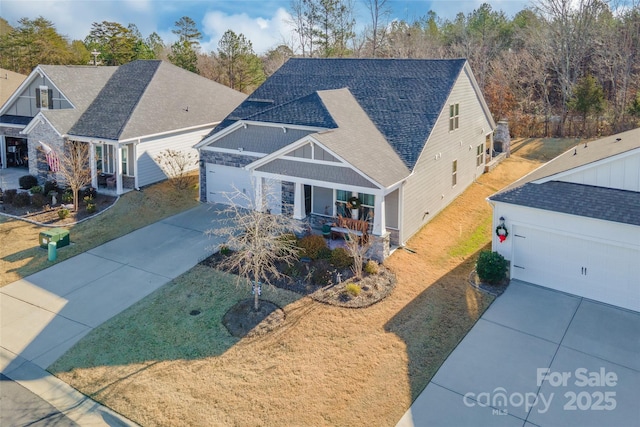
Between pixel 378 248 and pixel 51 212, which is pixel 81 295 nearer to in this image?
pixel 51 212

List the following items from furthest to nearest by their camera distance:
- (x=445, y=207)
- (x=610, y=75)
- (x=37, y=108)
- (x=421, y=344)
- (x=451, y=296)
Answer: (x=610, y=75), (x=37, y=108), (x=445, y=207), (x=451, y=296), (x=421, y=344)

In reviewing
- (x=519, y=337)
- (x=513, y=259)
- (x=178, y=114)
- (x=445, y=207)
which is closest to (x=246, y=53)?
(x=178, y=114)

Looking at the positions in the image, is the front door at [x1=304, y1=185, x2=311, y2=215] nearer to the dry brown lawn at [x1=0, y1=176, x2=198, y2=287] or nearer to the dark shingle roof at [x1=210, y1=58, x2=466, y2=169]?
the dark shingle roof at [x1=210, y1=58, x2=466, y2=169]

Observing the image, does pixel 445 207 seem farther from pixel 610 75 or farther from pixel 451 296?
pixel 610 75

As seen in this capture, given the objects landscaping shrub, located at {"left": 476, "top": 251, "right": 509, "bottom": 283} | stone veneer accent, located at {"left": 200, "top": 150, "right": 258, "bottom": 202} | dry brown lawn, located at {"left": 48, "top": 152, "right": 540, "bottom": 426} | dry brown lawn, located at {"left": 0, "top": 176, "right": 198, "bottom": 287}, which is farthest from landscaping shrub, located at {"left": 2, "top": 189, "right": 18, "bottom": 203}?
landscaping shrub, located at {"left": 476, "top": 251, "right": 509, "bottom": 283}

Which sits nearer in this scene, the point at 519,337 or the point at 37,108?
the point at 519,337

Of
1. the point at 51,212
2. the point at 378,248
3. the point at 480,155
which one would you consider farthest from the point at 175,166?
the point at 480,155

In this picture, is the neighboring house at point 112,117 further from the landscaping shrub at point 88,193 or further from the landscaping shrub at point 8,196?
the landscaping shrub at point 8,196
